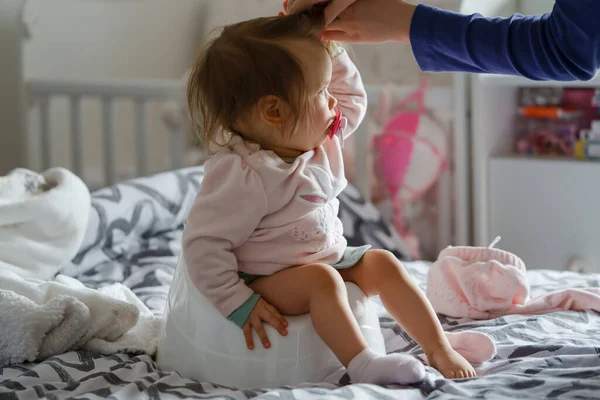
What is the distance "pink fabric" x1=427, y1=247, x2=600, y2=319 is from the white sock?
358 millimetres

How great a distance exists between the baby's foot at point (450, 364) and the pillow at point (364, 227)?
0.90m

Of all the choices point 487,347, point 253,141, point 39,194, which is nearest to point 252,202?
point 253,141

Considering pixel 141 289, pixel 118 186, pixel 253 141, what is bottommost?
pixel 141 289

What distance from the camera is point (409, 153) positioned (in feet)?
7.36

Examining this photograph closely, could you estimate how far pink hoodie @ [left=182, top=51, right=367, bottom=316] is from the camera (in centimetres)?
105

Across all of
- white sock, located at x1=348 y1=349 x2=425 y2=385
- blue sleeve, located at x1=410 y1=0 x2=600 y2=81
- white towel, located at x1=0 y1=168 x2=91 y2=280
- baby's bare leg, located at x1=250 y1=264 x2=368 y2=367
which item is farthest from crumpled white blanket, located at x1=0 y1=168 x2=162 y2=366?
blue sleeve, located at x1=410 y1=0 x2=600 y2=81

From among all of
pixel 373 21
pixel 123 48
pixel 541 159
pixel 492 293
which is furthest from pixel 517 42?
pixel 123 48

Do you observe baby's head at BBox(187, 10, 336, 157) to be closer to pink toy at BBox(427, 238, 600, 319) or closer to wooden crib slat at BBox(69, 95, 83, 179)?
pink toy at BBox(427, 238, 600, 319)

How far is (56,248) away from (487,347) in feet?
2.55

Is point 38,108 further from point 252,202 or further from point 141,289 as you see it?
point 252,202

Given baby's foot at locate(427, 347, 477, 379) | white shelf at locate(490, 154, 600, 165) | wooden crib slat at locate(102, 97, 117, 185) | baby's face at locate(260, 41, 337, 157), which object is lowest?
baby's foot at locate(427, 347, 477, 379)

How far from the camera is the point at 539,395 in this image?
3.01 ft

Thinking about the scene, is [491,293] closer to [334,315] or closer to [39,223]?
[334,315]

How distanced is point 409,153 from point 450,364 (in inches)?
50.0
